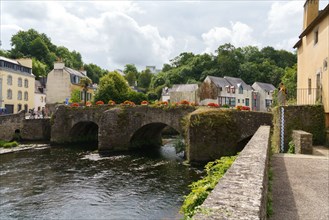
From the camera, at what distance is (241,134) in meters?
22.0

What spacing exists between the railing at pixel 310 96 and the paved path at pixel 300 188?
6.84m

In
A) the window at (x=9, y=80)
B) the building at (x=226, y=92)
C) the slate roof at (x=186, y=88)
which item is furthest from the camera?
the slate roof at (x=186, y=88)

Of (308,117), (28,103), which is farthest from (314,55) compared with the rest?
(28,103)

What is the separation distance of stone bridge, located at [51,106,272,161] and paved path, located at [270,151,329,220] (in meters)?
9.74

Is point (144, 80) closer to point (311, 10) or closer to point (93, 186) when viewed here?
point (311, 10)

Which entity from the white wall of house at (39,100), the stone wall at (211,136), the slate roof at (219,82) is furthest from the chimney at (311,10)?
the white wall of house at (39,100)

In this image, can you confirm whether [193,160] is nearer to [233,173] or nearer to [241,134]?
[241,134]

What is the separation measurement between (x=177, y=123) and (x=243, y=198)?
76.4 ft

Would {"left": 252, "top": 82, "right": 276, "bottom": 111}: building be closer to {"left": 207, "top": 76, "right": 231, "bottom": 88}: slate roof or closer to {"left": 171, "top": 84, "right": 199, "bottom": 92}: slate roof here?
{"left": 207, "top": 76, "right": 231, "bottom": 88}: slate roof

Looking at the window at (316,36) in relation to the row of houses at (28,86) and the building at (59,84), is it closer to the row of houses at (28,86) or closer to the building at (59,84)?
the row of houses at (28,86)

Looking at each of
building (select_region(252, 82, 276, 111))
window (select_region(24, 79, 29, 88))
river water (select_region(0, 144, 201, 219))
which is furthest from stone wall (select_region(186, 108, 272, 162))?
building (select_region(252, 82, 276, 111))

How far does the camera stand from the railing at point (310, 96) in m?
17.5

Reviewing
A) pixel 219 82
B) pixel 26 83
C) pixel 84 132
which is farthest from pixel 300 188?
pixel 219 82

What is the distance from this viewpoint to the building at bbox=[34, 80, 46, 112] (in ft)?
180
